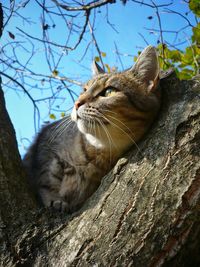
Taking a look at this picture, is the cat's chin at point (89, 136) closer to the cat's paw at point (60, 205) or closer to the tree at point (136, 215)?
the cat's paw at point (60, 205)

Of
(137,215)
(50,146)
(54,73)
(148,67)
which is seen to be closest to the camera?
(137,215)

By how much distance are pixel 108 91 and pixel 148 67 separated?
365mm

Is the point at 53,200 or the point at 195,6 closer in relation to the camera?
the point at 53,200

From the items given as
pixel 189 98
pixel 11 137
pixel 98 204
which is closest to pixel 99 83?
pixel 11 137

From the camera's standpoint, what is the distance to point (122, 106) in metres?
2.64

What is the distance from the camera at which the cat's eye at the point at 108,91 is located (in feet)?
9.04

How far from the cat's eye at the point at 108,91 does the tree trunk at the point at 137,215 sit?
66cm

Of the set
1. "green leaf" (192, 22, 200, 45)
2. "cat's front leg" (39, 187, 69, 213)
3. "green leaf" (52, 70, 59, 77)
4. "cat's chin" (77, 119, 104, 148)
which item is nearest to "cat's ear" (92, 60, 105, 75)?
"cat's chin" (77, 119, 104, 148)

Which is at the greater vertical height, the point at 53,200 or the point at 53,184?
the point at 53,184

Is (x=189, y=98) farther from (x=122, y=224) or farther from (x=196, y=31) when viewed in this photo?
(x=196, y=31)

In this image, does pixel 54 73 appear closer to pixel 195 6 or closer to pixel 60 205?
pixel 195 6

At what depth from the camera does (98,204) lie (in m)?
1.94

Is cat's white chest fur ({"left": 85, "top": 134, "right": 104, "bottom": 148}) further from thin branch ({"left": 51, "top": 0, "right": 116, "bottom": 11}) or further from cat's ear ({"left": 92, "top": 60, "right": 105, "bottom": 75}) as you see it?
thin branch ({"left": 51, "top": 0, "right": 116, "bottom": 11})

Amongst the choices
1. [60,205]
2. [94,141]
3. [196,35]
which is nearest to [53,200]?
[60,205]
